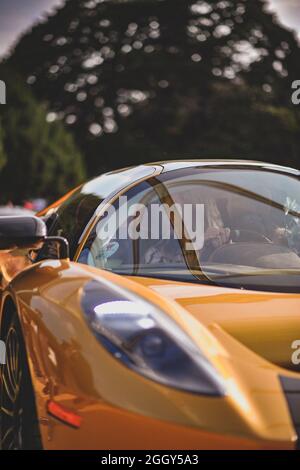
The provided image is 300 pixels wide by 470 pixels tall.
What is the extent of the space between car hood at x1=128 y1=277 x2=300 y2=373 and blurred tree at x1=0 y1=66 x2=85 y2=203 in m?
33.2

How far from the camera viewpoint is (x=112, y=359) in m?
2.38

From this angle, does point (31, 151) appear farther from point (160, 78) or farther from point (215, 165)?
point (215, 165)

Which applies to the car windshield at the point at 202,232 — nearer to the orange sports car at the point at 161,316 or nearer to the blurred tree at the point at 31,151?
the orange sports car at the point at 161,316

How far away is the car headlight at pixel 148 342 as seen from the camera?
2.31m

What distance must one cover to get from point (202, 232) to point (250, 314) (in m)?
0.72

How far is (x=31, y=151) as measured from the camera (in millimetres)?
36438

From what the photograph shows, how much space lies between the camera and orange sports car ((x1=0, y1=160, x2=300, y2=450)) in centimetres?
228

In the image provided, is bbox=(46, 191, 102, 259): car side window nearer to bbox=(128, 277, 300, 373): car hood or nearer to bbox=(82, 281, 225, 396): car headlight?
bbox=(128, 277, 300, 373): car hood

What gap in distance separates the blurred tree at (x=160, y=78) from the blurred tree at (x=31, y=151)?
8.78 feet

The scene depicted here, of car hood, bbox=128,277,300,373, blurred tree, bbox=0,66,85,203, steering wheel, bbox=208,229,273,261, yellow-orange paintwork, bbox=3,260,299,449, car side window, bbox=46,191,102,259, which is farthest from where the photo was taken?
blurred tree, bbox=0,66,85,203

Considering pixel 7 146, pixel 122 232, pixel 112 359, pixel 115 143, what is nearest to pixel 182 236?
pixel 122 232

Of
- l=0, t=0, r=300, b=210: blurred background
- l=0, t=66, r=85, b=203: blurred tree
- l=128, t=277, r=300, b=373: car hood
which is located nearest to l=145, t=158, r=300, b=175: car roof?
l=128, t=277, r=300, b=373: car hood

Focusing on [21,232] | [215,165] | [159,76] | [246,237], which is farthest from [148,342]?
[159,76]

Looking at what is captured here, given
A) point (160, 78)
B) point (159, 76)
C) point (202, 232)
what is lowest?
point (160, 78)
